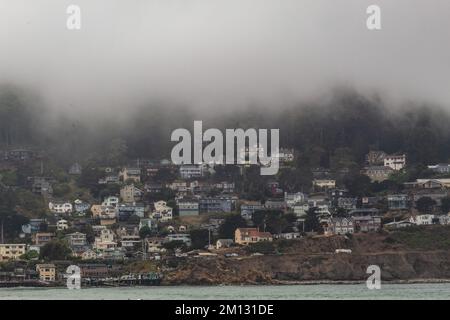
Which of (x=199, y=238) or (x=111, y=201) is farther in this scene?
(x=111, y=201)

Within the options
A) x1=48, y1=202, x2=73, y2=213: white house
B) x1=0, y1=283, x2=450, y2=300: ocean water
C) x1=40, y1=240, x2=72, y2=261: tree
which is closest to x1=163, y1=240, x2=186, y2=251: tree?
x1=40, y1=240, x2=72, y2=261: tree

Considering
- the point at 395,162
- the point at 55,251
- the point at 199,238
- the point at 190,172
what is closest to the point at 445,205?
the point at 395,162

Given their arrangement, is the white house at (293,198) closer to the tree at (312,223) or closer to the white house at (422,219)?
the tree at (312,223)

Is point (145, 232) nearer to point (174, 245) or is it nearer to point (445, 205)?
point (174, 245)

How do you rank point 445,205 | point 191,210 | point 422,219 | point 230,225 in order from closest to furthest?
1. point 230,225
2. point 422,219
3. point 445,205
4. point 191,210

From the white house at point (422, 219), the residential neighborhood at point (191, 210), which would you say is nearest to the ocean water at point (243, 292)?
the residential neighborhood at point (191, 210)
